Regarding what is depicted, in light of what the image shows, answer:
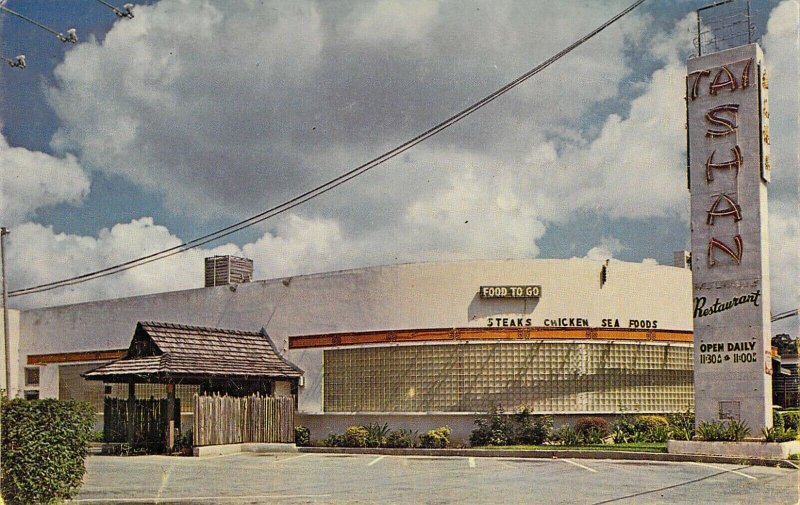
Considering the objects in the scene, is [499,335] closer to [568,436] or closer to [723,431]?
[568,436]

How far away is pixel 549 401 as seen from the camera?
31.8 m

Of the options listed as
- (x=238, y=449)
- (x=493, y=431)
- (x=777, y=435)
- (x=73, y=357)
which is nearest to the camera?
(x=777, y=435)

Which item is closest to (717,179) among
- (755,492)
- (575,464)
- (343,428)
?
(575,464)

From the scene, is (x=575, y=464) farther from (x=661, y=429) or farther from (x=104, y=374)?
(x=104, y=374)

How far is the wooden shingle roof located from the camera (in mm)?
29234

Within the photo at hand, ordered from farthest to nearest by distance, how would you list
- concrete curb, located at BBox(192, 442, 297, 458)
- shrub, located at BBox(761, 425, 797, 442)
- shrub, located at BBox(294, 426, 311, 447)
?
shrub, located at BBox(294, 426, 311, 447), concrete curb, located at BBox(192, 442, 297, 458), shrub, located at BBox(761, 425, 797, 442)

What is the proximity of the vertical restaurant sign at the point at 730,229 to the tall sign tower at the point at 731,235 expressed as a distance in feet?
0.09

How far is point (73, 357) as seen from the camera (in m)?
42.9

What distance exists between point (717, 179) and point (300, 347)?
1644 cm

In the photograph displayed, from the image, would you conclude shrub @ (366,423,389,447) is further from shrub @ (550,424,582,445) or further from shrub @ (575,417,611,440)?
shrub @ (575,417,611,440)

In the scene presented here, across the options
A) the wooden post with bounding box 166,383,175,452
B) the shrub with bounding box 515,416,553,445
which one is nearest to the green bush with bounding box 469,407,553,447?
the shrub with bounding box 515,416,553,445

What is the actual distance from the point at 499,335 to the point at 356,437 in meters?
5.89

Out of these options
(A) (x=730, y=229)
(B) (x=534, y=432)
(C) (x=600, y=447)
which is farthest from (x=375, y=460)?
(A) (x=730, y=229)

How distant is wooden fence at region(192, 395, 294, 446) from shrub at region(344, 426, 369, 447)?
1.89 metres
